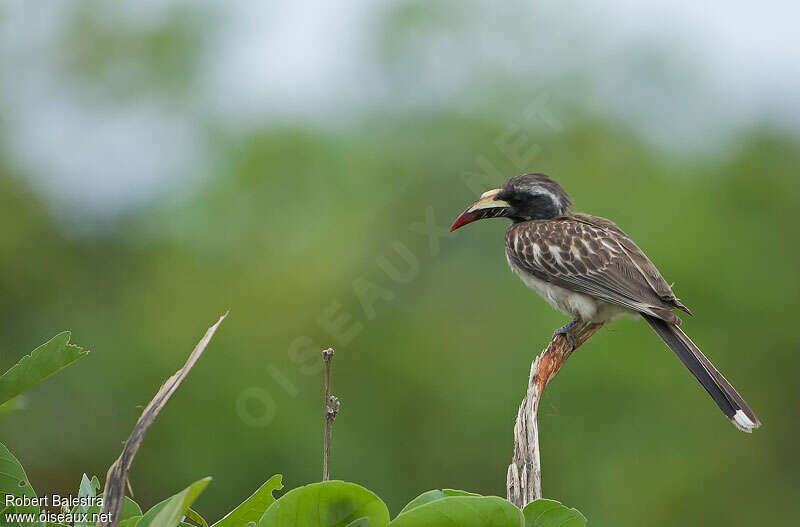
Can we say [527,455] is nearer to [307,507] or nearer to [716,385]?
[307,507]

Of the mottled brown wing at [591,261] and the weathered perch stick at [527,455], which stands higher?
the mottled brown wing at [591,261]

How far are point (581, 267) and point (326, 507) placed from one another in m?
A: 4.21

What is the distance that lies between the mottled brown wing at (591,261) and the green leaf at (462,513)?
3591 millimetres

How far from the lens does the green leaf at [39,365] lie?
1315mm

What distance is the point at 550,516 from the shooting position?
4.39ft

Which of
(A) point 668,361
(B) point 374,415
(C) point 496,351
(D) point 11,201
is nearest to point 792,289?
(A) point 668,361

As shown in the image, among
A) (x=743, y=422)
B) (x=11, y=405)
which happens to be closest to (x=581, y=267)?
(x=743, y=422)

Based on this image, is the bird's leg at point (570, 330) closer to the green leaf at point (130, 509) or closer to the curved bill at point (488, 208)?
the curved bill at point (488, 208)

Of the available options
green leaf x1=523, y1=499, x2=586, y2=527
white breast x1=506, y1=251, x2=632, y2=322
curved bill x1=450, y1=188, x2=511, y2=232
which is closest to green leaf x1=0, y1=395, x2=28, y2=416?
green leaf x1=523, y1=499, x2=586, y2=527

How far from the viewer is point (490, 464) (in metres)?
15.0

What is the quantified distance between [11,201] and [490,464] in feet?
38.7


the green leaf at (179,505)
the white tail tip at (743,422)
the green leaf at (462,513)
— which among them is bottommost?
the white tail tip at (743,422)

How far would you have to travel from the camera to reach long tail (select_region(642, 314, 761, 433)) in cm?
396

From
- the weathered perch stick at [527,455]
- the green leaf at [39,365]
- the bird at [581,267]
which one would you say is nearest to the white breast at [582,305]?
the bird at [581,267]
